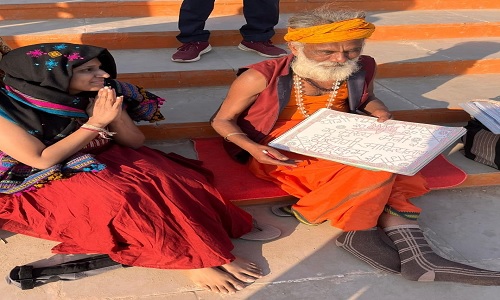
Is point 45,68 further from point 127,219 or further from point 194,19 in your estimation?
point 194,19

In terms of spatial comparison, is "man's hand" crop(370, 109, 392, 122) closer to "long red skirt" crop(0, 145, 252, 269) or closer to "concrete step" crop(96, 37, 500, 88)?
"long red skirt" crop(0, 145, 252, 269)

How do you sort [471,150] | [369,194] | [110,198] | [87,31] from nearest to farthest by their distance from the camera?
[110,198] < [369,194] < [471,150] < [87,31]

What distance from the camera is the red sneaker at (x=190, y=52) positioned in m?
4.91

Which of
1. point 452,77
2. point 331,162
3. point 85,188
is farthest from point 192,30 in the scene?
point 85,188

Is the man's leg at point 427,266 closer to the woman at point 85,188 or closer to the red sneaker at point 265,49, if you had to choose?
the woman at point 85,188

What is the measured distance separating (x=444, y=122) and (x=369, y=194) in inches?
75.8

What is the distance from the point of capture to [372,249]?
9.84 ft

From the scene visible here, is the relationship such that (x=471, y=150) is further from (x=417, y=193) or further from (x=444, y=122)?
(x=417, y=193)

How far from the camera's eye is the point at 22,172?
9.52 ft

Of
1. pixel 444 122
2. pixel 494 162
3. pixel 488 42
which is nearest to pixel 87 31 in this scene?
pixel 444 122

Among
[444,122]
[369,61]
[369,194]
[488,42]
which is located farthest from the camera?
[488,42]

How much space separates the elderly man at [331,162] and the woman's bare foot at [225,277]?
1.76 ft

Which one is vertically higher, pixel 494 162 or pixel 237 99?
pixel 237 99

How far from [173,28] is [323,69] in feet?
8.03
